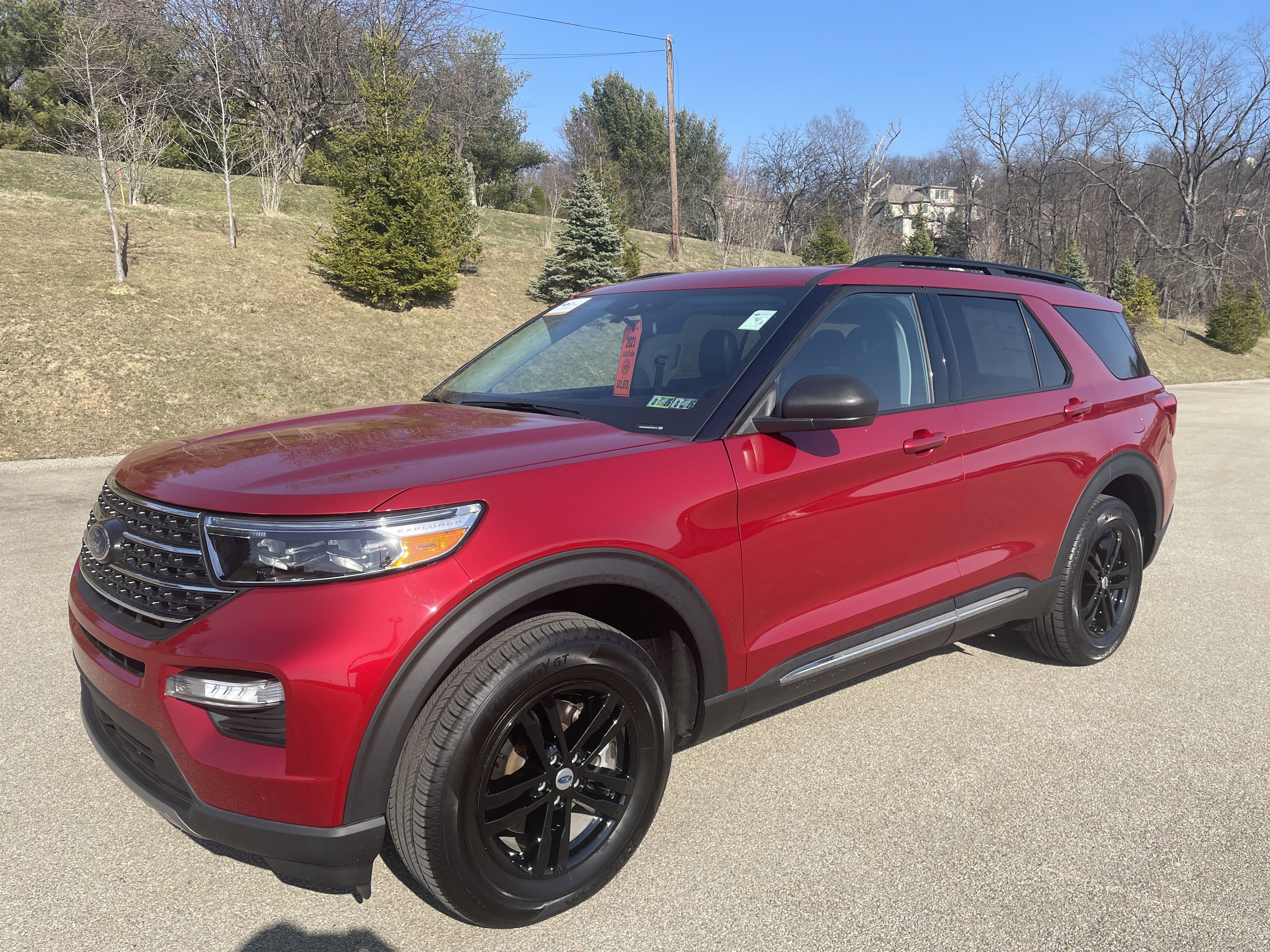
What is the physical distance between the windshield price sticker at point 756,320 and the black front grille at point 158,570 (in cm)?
189

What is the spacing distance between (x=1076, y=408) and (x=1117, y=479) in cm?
63

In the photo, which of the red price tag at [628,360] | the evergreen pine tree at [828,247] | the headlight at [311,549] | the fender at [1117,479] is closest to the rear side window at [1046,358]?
the fender at [1117,479]

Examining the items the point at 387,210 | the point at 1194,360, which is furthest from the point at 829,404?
the point at 1194,360

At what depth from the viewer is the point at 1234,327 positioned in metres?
37.9

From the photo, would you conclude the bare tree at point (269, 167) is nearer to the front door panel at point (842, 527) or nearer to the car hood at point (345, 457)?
the car hood at point (345, 457)

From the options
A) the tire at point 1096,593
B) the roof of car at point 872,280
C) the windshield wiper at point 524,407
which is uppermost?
the roof of car at point 872,280

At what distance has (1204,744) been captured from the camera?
3.49 meters

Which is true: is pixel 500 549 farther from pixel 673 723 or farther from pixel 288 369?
pixel 288 369

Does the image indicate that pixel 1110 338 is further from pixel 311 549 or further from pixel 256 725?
pixel 256 725

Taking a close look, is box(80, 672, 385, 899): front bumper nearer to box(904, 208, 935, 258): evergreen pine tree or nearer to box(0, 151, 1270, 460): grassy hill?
box(0, 151, 1270, 460): grassy hill

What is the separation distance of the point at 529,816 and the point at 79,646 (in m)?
1.38

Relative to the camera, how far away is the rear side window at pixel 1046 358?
3.98 m

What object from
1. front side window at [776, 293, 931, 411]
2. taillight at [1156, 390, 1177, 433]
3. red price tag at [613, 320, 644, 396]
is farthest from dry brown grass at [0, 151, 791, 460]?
taillight at [1156, 390, 1177, 433]

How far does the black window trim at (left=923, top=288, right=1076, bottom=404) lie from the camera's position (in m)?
3.55
